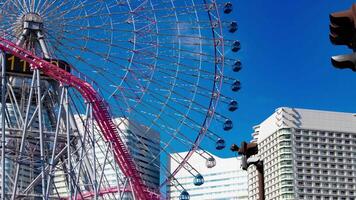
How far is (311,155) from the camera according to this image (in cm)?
11550

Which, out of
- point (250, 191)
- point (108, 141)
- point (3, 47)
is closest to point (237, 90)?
point (108, 141)

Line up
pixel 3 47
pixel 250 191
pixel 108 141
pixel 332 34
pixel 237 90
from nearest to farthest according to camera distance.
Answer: pixel 332 34 < pixel 3 47 < pixel 108 141 < pixel 237 90 < pixel 250 191

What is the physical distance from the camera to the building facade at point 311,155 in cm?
11219

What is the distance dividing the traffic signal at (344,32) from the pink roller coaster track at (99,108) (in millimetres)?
28465

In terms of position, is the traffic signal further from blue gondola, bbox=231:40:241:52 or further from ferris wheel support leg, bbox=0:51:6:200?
blue gondola, bbox=231:40:241:52

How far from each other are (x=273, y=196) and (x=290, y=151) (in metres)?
8.24

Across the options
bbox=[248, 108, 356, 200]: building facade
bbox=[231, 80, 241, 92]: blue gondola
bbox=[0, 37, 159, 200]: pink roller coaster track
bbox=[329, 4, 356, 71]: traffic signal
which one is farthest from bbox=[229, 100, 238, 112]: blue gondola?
bbox=[248, 108, 356, 200]: building facade

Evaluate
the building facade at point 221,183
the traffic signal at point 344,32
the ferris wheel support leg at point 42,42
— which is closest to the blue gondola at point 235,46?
the ferris wheel support leg at point 42,42

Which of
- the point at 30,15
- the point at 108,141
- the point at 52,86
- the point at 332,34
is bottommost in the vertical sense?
the point at 332,34

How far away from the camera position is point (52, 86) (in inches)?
1421

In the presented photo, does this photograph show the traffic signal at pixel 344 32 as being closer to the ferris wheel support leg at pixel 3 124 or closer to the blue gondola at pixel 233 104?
the ferris wheel support leg at pixel 3 124

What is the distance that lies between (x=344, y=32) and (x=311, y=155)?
367 ft

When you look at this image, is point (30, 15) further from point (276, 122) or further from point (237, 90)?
point (276, 122)

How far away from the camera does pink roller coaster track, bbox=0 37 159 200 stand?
33.6 metres
